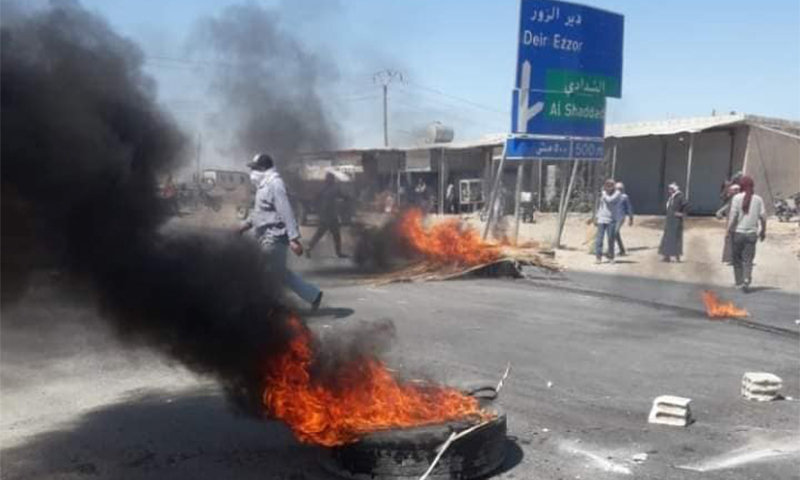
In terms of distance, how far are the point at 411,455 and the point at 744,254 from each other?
9882mm

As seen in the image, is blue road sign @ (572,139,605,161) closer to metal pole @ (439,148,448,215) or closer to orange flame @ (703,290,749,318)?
orange flame @ (703,290,749,318)

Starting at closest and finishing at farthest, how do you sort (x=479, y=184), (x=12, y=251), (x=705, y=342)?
(x=12, y=251) → (x=705, y=342) → (x=479, y=184)

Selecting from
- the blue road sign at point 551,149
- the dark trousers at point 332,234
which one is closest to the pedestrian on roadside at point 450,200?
the blue road sign at point 551,149

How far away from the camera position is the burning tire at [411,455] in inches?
173

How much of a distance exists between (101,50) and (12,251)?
1.17 m

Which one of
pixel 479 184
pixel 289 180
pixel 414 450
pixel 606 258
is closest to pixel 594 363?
pixel 414 450

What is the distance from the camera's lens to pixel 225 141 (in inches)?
297

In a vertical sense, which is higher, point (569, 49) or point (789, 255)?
point (569, 49)

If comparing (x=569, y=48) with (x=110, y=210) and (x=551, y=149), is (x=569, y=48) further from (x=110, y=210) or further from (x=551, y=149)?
(x=110, y=210)

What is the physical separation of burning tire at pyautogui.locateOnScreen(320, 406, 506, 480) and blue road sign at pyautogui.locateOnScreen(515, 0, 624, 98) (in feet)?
44.5

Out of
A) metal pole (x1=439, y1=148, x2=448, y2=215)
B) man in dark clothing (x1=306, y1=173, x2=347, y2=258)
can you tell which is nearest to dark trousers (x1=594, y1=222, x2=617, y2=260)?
man in dark clothing (x1=306, y1=173, x2=347, y2=258)

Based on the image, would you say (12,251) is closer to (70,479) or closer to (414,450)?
(70,479)

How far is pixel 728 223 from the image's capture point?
13.5 m

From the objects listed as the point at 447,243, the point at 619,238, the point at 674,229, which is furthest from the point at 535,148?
the point at 447,243
